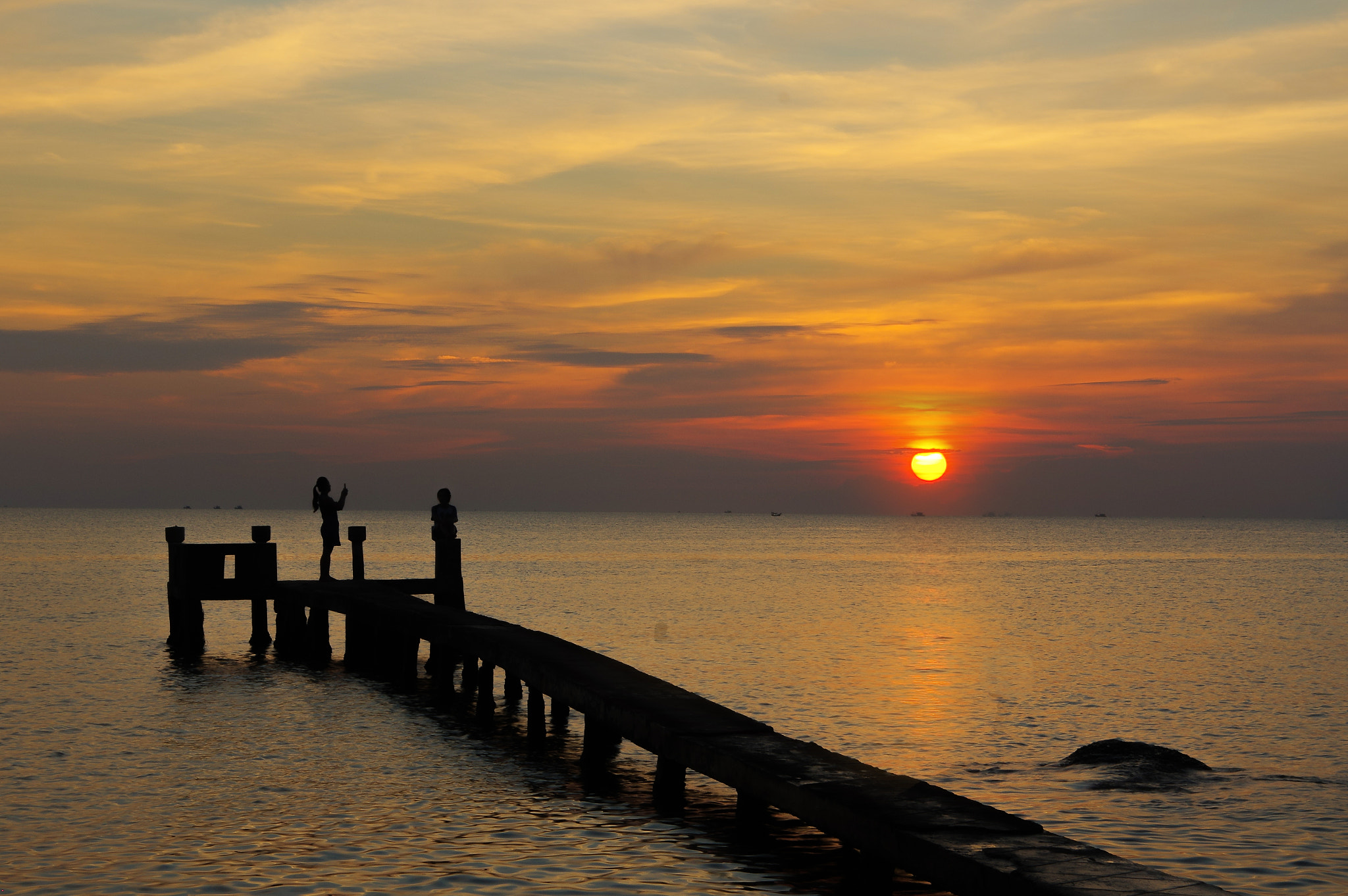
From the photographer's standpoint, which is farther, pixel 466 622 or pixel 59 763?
pixel 466 622

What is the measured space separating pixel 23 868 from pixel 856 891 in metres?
6.89

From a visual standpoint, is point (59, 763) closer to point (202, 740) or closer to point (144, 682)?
point (202, 740)

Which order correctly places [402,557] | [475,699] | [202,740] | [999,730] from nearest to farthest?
[202,740]
[999,730]
[475,699]
[402,557]

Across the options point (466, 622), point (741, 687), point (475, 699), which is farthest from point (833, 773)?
point (741, 687)

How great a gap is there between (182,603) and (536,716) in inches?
517

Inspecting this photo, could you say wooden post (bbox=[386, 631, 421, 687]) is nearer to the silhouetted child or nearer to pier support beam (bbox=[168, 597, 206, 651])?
the silhouetted child

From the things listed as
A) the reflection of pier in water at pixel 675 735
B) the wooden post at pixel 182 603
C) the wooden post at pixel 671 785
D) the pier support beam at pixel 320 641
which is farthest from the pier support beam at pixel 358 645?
the wooden post at pixel 671 785

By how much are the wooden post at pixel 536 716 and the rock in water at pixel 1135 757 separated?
22.8 ft

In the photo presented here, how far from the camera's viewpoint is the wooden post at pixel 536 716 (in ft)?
57.9

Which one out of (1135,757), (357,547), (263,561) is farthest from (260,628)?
(1135,757)

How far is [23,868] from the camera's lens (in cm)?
1069

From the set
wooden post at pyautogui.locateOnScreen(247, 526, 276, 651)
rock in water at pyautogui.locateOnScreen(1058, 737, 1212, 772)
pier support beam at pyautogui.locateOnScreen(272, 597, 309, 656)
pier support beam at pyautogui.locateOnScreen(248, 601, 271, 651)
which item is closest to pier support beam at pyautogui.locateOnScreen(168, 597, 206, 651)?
pier support beam at pyautogui.locateOnScreen(248, 601, 271, 651)

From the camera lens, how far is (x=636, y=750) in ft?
55.4

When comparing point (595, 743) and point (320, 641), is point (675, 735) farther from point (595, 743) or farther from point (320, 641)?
point (320, 641)
